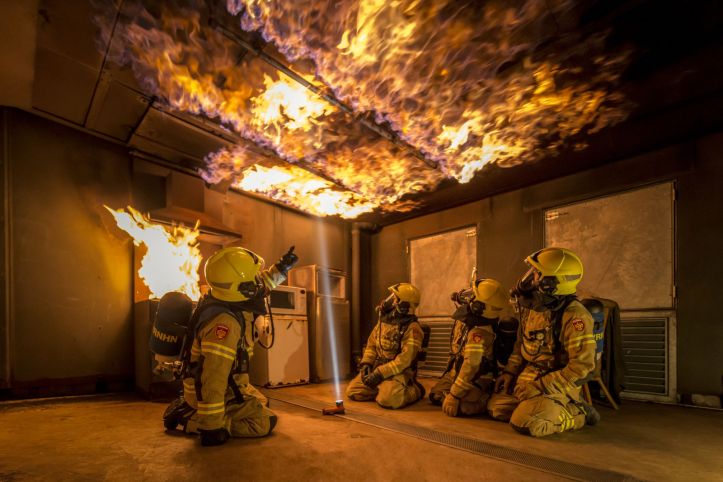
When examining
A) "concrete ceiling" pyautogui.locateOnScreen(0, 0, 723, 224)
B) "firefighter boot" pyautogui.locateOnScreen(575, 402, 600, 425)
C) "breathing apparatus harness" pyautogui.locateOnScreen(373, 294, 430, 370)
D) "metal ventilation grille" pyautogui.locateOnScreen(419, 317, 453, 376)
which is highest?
"concrete ceiling" pyautogui.locateOnScreen(0, 0, 723, 224)

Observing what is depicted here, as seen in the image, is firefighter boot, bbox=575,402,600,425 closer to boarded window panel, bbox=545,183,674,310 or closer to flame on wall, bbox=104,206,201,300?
boarded window panel, bbox=545,183,674,310

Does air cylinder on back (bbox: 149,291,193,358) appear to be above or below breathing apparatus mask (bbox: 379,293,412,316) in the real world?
above

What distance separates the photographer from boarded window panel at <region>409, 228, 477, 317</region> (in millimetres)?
7297

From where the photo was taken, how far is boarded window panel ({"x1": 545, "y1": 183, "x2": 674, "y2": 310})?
5039 mm

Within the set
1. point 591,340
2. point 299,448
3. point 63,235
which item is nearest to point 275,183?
point 63,235

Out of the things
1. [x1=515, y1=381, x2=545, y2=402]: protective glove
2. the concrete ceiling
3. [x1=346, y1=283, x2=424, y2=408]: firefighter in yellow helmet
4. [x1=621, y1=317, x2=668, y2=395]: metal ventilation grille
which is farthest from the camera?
[x1=621, y1=317, x2=668, y2=395]: metal ventilation grille

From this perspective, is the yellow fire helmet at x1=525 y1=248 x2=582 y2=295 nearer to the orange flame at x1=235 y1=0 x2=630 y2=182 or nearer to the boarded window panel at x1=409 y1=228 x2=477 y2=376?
the orange flame at x1=235 y1=0 x2=630 y2=182

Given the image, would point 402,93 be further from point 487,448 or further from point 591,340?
point 487,448

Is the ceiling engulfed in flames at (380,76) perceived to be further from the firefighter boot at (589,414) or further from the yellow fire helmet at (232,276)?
the firefighter boot at (589,414)

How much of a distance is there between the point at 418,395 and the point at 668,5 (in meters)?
4.61

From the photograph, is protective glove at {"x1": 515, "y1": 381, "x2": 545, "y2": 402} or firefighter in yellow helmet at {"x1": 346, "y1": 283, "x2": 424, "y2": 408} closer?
protective glove at {"x1": 515, "y1": 381, "x2": 545, "y2": 402}

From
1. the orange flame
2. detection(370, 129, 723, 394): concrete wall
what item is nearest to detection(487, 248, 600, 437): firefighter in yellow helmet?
the orange flame

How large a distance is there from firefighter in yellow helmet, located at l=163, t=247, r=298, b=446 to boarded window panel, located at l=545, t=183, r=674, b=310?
4616 millimetres

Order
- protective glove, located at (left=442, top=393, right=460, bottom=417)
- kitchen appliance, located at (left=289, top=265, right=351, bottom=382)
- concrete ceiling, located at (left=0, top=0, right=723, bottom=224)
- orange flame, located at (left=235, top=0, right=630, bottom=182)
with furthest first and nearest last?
kitchen appliance, located at (left=289, top=265, right=351, bottom=382) → protective glove, located at (left=442, top=393, right=460, bottom=417) → concrete ceiling, located at (left=0, top=0, right=723, bottom=224) → orange flame, located at (left=235, top=0, right=630, bottom=182)
